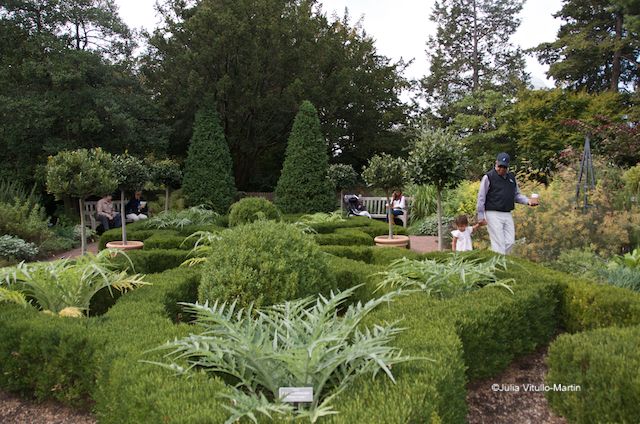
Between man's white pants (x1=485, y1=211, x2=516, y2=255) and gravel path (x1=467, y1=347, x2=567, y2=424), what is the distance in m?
2.43

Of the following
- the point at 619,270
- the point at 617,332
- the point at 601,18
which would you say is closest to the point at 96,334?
the point at 617,332

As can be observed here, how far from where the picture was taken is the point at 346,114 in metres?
19.9

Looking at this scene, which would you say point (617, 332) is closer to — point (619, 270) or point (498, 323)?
point (498, 323)

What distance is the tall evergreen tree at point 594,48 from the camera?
1973 cm

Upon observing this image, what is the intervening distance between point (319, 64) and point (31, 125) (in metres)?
9.82

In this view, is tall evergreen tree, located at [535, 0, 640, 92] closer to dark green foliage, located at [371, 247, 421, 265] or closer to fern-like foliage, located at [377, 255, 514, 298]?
dark green foliage, located at [371, 247, 421, 265]

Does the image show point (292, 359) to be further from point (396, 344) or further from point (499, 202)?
point (499, 202)

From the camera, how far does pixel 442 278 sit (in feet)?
12.7

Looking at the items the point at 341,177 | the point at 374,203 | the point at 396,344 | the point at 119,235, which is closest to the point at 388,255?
the point at 396,344

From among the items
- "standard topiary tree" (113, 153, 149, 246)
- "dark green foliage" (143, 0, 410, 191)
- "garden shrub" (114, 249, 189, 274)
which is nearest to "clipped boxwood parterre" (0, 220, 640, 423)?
"garden shrub" (114, 249, 189, 274)

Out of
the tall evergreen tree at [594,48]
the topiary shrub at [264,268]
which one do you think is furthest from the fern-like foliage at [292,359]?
the tall evergreen tree at [594,48]

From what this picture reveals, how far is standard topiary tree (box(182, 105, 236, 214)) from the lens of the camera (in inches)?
562

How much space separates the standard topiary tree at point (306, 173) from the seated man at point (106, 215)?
4.14 m

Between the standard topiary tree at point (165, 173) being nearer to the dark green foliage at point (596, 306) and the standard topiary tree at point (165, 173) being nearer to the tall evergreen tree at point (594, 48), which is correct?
the dark green foliage at point (596, 306)
